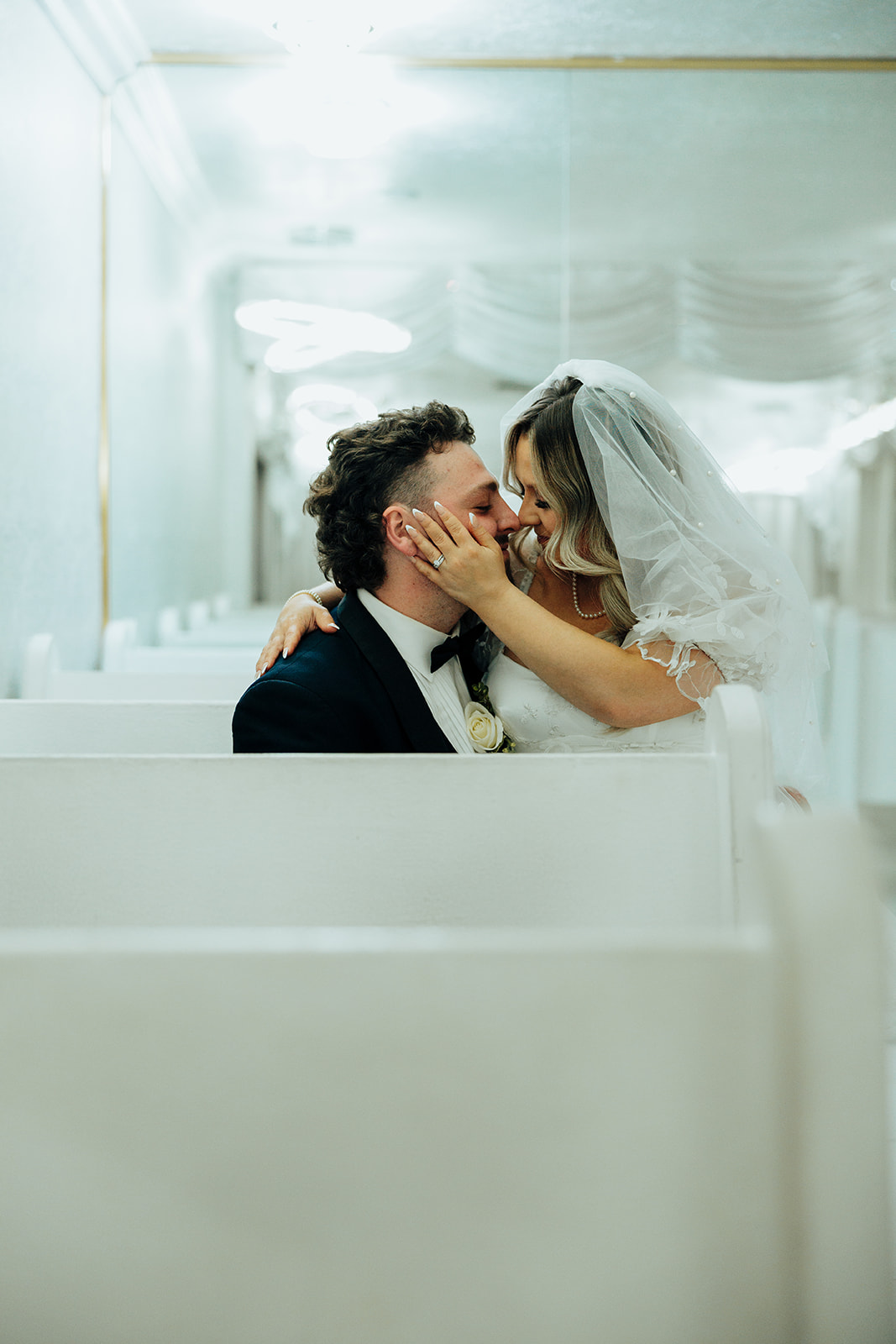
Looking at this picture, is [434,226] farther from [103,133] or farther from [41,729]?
[41,729]

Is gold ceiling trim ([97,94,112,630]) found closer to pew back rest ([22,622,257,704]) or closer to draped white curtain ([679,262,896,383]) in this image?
pew back rest ([22,622,257,704])

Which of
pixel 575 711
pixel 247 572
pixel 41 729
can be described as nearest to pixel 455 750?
pixel 575 711

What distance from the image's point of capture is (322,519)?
1533mm

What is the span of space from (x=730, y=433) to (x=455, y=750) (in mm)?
1922

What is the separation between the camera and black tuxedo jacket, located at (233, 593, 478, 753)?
130 centimetres

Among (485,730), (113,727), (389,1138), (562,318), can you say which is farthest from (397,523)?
(562,318)

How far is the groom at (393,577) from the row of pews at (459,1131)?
32.3 inches

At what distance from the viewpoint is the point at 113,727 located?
156cm

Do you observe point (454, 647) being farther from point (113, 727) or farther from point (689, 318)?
point (689, 318)

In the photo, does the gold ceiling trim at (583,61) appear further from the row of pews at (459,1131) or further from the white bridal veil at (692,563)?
the row of pews at (459,1131)

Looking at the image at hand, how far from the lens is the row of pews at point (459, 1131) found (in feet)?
1.65

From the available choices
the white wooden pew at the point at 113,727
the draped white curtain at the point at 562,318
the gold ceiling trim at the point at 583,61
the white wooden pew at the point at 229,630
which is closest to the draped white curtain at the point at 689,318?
the draped white curtain at the point at 562,318

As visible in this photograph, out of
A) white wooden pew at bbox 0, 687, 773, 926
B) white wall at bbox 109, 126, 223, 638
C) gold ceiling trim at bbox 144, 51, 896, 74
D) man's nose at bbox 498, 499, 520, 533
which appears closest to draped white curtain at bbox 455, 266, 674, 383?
gold ceiling trim at bbox 144, 51, 896, 74

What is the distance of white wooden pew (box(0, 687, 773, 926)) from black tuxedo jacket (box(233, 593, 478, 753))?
34cm
